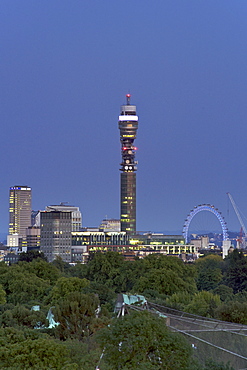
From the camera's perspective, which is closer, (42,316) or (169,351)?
(169,351)

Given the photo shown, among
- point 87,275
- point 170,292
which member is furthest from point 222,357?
point 87,275

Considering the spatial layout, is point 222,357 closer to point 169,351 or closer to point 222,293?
point 169,351

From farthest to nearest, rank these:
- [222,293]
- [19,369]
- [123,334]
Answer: [222,293] → [123,334] → [19,369]

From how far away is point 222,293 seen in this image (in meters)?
127

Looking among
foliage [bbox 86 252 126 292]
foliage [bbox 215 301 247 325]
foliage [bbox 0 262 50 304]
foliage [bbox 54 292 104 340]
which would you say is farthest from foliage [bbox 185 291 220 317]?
foliage [bbox 86 252 126 292]

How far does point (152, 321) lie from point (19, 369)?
8183mm

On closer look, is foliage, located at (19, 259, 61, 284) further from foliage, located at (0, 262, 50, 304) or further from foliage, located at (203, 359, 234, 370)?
foliage, located at (203, 359, 234, 370)

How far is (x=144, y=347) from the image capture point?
48625 millimetres

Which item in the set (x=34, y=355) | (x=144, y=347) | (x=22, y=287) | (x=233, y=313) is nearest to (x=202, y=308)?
(x=233, y=313)

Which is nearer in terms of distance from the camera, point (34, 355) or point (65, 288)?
point (34, 355)

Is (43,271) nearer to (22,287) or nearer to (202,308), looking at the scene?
(22,287)

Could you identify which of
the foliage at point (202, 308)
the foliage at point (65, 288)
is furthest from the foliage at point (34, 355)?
Result: the foliage at point (65, 288)

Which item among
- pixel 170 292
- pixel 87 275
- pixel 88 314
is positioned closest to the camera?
pixel 88 314

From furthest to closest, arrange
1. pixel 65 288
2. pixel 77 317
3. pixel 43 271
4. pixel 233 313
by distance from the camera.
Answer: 1. pixel 43 271
2. pixel 65 288
3. pixel 233 313
4. pixel 77 317
